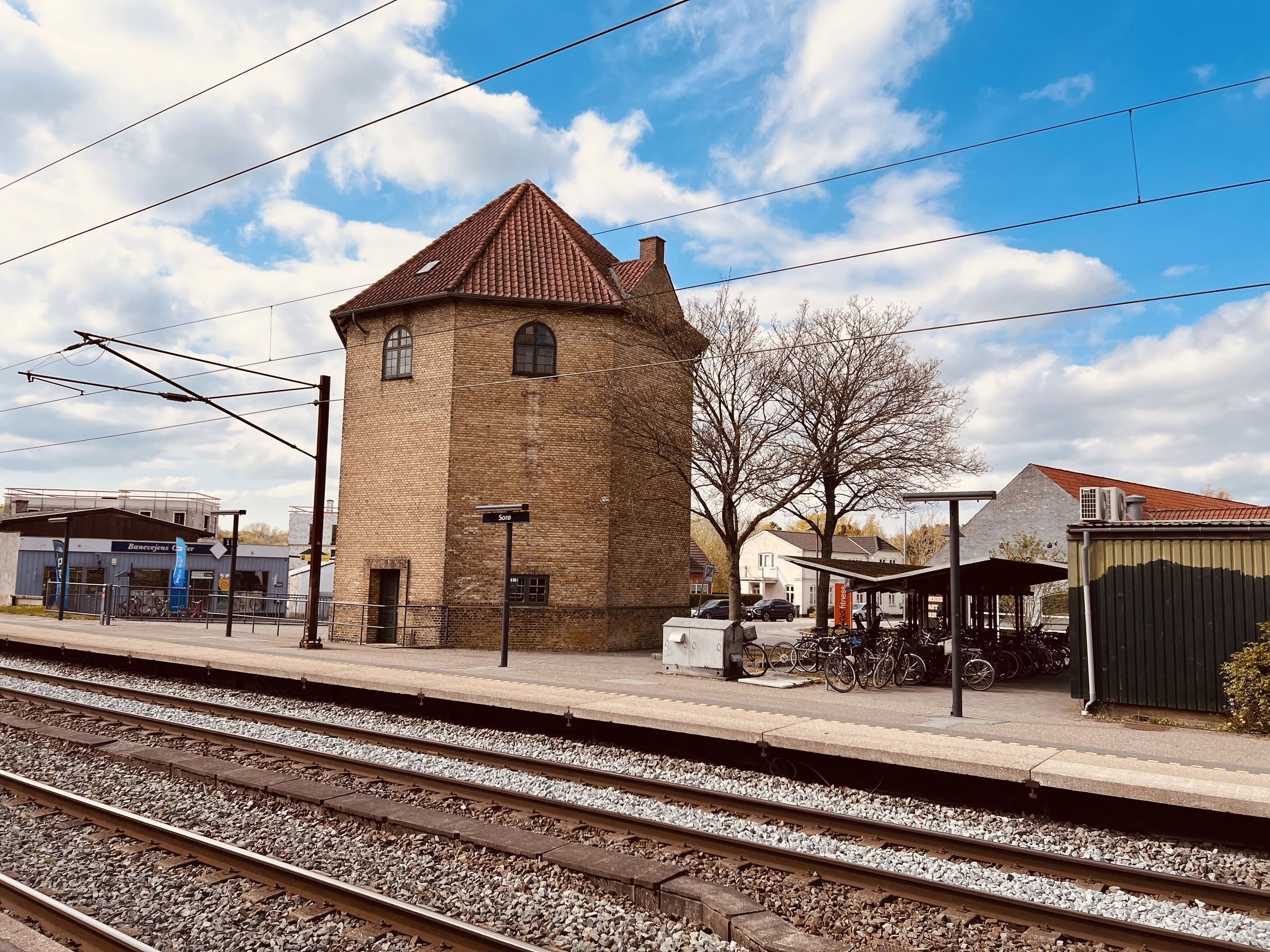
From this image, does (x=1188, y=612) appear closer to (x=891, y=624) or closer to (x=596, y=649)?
(x=596, y=649)

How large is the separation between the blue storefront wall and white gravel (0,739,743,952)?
123ft

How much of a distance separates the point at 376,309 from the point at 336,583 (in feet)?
26.6

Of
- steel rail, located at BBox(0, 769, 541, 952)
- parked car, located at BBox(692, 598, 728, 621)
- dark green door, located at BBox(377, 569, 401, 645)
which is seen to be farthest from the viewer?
parked car, located at BBox(692, 598, 728, 621)

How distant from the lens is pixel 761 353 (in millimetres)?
24656

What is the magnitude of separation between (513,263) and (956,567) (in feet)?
56.8

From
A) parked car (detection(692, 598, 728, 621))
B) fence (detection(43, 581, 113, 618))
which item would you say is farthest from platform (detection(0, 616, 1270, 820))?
parked car (detection(692, 598, 728, 621))

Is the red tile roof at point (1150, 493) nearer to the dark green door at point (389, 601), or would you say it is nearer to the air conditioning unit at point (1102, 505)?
the air conditioning unit at point (1102, 505)

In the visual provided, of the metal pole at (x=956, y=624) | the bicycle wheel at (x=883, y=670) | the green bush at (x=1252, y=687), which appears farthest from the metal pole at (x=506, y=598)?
the green bush at (x=1252, y=687)

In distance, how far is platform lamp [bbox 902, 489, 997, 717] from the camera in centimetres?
1255

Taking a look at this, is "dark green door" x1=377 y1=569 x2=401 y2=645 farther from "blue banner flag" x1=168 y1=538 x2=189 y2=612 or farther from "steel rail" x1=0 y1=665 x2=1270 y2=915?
"blue banner flag" x1=168 y1=538 x2=189 y2=612

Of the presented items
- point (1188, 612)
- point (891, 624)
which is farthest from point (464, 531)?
point (891, 624)

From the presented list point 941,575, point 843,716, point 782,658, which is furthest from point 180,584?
point 843,716

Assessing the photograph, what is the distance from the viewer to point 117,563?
42531 mm

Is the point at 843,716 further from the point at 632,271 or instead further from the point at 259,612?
the point at 259,612
